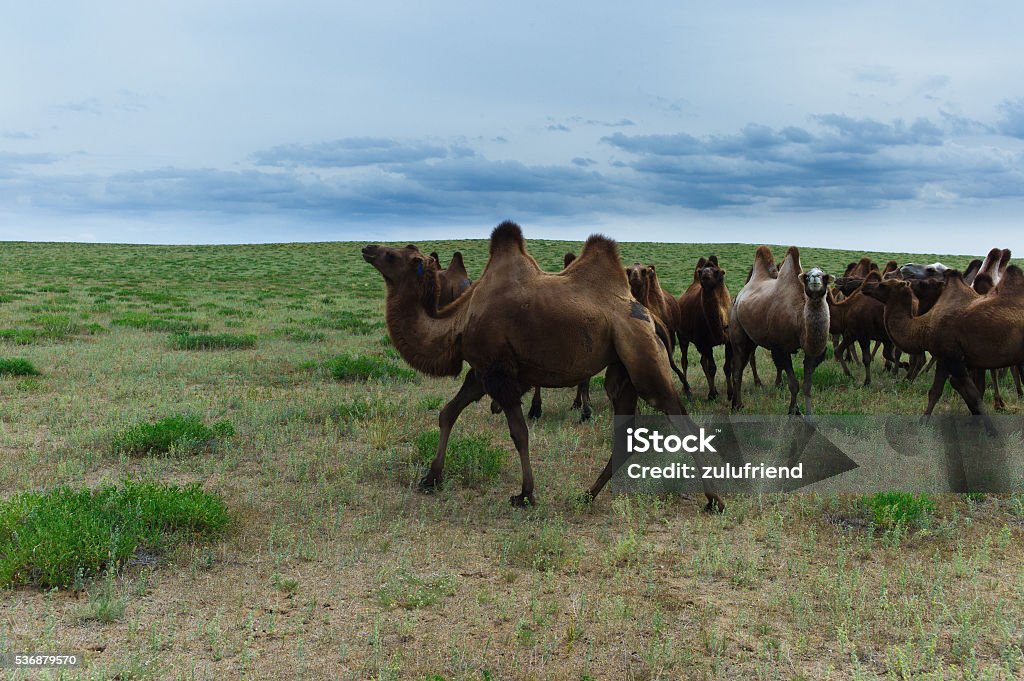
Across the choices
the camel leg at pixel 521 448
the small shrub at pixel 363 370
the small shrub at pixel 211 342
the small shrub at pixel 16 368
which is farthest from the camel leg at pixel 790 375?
the small shrub at pixel 16 368

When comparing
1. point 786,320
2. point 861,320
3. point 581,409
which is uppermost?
point 786,320

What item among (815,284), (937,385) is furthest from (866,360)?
(815,284)

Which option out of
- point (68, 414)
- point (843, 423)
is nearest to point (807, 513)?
point (843, 423)

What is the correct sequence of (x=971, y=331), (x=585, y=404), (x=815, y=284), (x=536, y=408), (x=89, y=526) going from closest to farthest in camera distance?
(x=89, y=526), (x=971, y=331), (x=815, y=284), (x=585, y=404), (x=536, y=408)

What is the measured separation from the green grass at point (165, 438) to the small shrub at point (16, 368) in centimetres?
457

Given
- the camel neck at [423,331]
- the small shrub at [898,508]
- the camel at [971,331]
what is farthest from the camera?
the camel at [971,331]

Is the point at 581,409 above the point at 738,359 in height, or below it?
below

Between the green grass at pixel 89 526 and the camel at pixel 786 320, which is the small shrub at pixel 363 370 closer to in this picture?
the camel at pixel 786 320

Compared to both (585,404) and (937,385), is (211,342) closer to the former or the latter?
(585,404)

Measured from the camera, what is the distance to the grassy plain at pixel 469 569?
4105 millimetres

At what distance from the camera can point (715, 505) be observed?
6.58 meters

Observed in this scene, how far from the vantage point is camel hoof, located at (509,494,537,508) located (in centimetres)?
662

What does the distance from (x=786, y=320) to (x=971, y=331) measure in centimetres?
239

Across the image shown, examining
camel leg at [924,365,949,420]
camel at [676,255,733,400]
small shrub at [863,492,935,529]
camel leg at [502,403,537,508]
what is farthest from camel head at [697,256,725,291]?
camel leg at [502,403,537,508]
